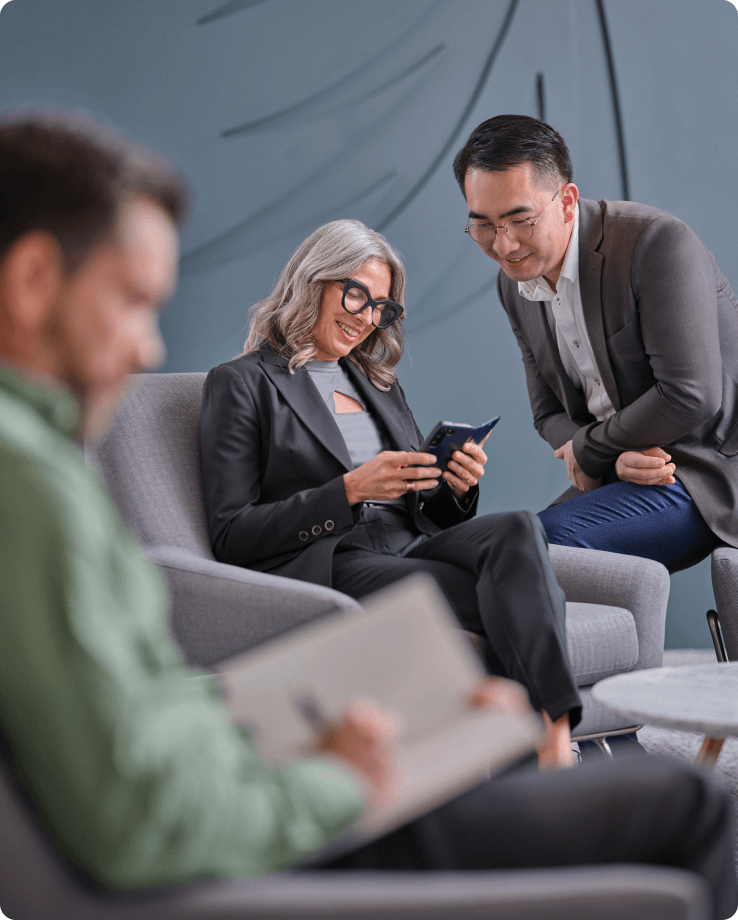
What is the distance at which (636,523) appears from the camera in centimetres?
216

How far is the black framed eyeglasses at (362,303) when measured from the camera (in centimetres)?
205

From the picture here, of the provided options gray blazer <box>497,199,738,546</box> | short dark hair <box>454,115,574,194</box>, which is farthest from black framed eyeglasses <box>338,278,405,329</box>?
gray blazer <box>497,199,738,546</box>

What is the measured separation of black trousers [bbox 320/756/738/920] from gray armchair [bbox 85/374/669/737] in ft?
2.33

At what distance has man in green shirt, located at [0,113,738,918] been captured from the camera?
416 mm

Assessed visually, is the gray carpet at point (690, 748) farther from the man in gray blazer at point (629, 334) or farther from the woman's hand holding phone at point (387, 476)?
the woman's hand holding phone at point (387, 476)

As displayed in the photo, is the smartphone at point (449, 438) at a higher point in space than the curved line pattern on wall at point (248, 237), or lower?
lower

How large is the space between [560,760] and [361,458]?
897 mm

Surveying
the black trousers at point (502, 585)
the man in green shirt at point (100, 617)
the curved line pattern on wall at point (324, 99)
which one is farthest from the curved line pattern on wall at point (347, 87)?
the man in green shirt at point (100, 617)

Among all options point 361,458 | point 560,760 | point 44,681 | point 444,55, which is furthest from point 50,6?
point 44,681

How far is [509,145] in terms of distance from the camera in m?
2.13

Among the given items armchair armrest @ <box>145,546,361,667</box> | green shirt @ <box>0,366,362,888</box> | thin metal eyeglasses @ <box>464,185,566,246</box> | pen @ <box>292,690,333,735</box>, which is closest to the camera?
green shirt @ <box>0,366,362,888</box>

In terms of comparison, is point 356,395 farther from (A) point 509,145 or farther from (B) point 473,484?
(A) point 509,145

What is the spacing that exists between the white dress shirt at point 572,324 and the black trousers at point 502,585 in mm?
798

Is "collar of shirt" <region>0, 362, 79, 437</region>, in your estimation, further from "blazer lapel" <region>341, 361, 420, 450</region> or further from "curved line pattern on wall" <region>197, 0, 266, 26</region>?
"curved line pattern on wall" <region>197, 0, 266, 26</region>
